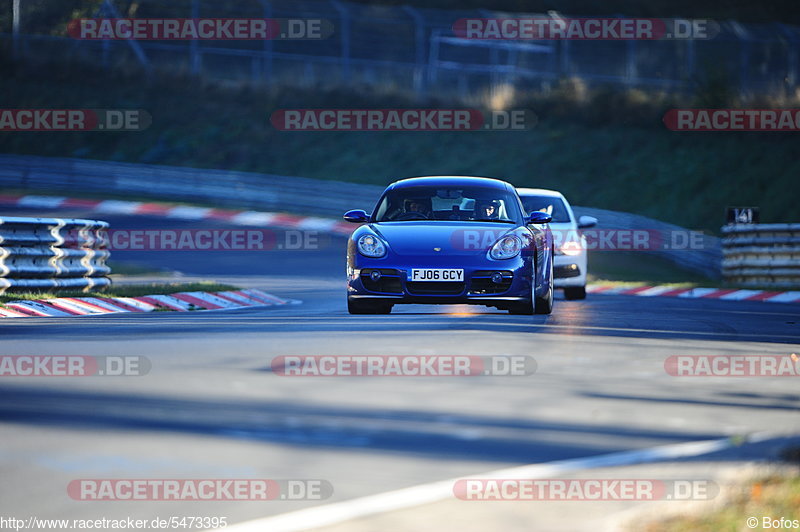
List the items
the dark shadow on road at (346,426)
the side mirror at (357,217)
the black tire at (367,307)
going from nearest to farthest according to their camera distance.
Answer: the dark shadow on road at (346,426) < the black tire at (367,307) < the side mirror at (357,217)

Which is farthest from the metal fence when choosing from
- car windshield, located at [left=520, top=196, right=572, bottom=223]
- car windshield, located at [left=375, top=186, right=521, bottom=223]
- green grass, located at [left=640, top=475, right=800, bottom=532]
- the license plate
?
green grass, located at [left=640, top=475, right=800, bottom=532]

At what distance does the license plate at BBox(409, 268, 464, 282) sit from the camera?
12.8m

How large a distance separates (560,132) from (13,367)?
33.8 m

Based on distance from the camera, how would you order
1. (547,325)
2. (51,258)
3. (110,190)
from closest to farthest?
(547,325)
(51,258)
(110,190)

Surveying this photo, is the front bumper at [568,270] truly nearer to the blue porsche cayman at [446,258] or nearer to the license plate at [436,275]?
the blue porsche cayman at [446,258]

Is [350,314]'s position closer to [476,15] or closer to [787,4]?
[476,15]

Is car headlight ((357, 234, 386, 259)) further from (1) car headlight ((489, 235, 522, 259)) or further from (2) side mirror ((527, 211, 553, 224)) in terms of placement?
(2) side mirror ((527, 211, 553, 224))

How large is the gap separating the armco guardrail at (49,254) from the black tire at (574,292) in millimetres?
6002

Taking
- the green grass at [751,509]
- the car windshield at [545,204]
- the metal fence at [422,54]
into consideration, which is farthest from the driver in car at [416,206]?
the metal fence at [422,54]

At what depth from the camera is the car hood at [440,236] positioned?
42.5ft

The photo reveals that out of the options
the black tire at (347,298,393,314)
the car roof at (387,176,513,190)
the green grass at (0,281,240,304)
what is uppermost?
the car roof at (387,176,513,190)

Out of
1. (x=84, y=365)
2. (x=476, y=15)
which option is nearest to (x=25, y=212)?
(x=476, y=15)

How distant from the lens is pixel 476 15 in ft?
122

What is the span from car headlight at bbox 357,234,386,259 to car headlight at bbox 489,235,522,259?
3.35ft
